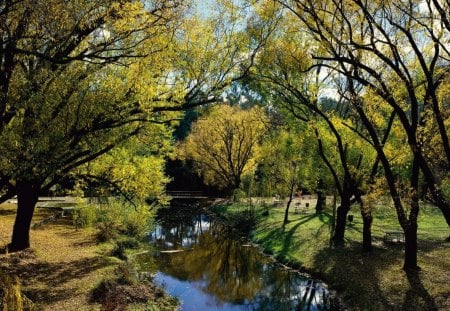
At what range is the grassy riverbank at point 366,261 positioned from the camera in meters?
16.3

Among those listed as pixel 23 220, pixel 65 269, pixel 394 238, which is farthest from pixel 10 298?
pixel 394 238

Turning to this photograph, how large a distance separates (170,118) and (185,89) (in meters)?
2.24

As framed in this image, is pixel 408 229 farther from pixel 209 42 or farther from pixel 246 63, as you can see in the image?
pixel 209 42

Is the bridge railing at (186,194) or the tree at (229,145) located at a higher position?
the tree at (229,145)

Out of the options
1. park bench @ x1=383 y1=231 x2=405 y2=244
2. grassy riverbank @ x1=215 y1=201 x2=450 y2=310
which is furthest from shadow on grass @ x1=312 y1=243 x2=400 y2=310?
park bench @ x1=383 y1=231 x2=405 y2=244

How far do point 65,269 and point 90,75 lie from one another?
8857mm

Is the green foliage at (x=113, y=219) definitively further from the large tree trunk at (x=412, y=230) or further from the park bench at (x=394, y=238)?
the large tree trunk at (x=412, y=230)


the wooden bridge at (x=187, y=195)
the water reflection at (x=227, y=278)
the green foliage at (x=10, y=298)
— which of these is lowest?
the water reflection at (x=227, y=278)

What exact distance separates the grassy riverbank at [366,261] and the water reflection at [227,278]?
3.66 ft

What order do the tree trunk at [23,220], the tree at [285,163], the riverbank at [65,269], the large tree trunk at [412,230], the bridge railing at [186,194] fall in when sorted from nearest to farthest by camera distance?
1. the riverbank at [65,269]
2. the large tree trunk at [412,230]
3. the tree trunk at [23,220]
4. the tree at [285,163]
5. the bridge railing at [186,194]

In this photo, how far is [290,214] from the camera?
40.7 m

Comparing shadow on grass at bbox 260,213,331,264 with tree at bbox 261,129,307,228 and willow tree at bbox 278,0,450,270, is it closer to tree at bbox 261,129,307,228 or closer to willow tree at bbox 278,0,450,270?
tree at bbox 261,129,307,228

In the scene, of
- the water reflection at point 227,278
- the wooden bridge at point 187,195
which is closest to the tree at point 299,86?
the water reflection at point 227,278

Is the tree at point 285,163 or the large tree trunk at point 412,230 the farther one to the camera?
the tree at point 285,163
